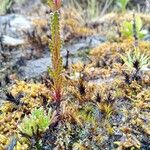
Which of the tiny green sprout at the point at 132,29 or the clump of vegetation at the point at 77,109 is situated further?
the tiny green sprout at the point at 132,29

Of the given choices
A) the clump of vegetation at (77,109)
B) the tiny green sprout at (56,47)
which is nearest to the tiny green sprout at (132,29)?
the clump of vegetation at (77,109)

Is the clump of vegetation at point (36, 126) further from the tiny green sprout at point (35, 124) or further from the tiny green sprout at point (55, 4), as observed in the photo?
the tiny green sprout at point (55, 4)

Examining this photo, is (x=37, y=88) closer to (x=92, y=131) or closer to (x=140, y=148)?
(x=92, y=131)

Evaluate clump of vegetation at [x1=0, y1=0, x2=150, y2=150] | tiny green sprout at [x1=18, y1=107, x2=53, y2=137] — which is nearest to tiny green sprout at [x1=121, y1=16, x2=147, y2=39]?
clump of vegetation at [x1=0, y1=0, x2=150, y2=150]

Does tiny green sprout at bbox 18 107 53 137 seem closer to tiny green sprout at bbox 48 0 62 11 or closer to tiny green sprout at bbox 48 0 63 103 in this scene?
tiny green sprout at bbox 48 0 63 103

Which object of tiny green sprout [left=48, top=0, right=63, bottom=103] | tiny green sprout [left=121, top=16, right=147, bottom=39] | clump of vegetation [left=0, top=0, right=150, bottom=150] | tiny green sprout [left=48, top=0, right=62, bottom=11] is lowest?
clump of vegetation [left=0, top=0, right=150, bottom=150]

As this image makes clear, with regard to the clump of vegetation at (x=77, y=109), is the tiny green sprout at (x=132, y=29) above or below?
above

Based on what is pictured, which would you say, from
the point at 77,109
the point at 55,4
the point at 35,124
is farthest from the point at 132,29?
the point at 35,124

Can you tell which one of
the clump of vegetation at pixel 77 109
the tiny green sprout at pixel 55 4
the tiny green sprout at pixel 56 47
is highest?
the tiny green sprout at pixel 55 4

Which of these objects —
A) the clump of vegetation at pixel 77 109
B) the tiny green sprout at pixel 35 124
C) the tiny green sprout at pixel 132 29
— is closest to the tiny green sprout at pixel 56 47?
the clump of vegetation at pixel 77 109

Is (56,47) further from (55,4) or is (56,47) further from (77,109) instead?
(77,109)

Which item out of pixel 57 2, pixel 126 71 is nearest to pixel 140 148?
pixel 126 71
